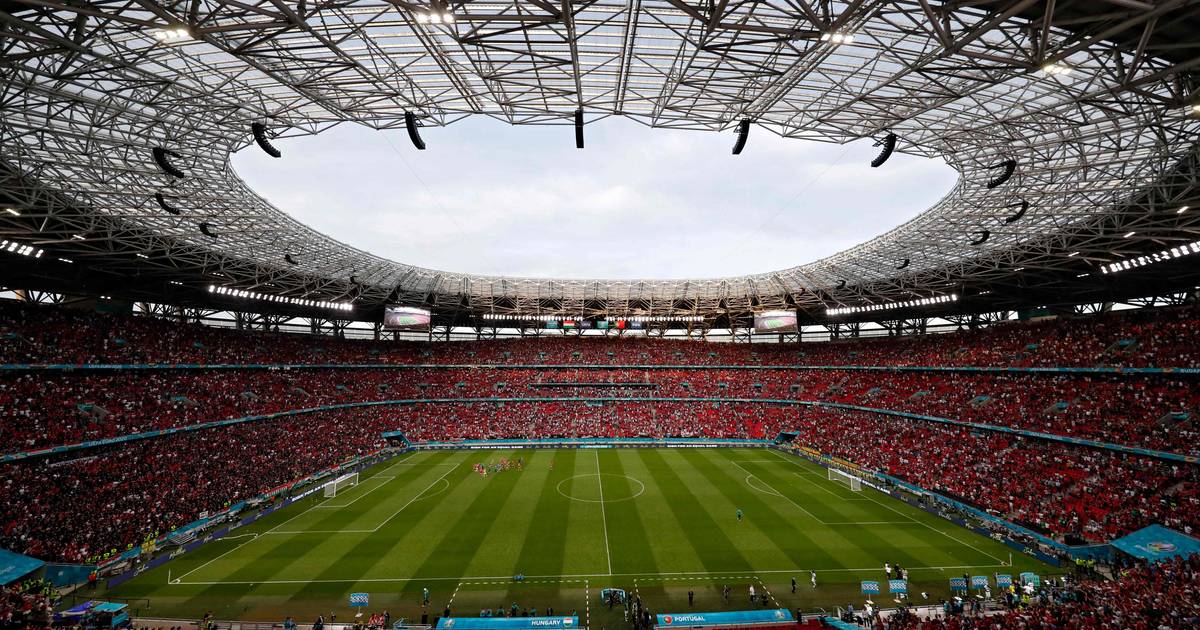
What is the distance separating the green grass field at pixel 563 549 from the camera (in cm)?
1941

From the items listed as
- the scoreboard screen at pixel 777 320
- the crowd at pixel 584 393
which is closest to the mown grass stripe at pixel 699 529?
the crowd at pixel 584 393

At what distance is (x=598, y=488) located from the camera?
33.8 metres

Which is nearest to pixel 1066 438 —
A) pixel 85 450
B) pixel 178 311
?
pixel 85 450

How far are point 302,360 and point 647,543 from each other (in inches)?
1624

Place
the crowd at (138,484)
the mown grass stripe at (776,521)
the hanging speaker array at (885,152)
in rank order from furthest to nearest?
the mown grass stripe at (776,521) → the crowd at (138,484) → the hanging speaker array at (885,152)

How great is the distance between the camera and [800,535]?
25547 mm

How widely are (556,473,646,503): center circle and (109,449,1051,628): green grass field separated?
0.20 m

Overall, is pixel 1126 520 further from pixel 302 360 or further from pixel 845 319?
pixel 302 360

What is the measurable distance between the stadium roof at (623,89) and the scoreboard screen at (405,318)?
1979 centimetres

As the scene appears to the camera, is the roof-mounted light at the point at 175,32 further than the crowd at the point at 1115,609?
No

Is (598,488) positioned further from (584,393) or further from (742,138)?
(742,138)

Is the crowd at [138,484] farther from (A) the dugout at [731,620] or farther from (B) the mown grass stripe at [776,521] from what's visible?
(B) the mown grass stripe at [776,521]

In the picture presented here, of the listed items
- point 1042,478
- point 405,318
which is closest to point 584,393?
point 405,318

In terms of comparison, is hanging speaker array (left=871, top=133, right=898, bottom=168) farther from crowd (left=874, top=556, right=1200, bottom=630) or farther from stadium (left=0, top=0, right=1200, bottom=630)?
crowd (left=874, top=556, right=1200, bottom=630)
